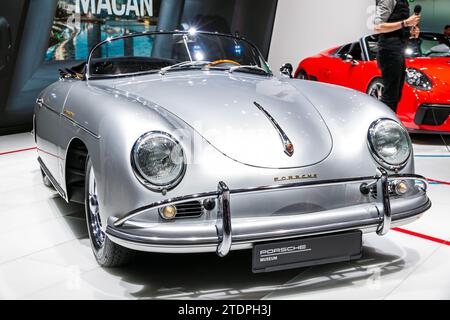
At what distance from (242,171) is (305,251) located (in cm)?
41

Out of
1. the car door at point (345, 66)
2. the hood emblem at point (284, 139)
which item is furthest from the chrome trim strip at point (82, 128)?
the car door at point (345, 66)

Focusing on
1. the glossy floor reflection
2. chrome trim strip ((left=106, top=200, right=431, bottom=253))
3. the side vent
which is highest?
chrome trim strip ((left=106, top=200, right=431, bottom=253))

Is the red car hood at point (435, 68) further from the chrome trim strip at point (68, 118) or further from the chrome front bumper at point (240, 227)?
the chrome trim strip at point (68, 118)

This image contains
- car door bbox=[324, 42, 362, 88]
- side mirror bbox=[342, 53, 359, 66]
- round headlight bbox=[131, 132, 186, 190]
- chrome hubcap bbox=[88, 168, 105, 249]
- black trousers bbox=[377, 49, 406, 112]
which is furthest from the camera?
car door bbox=[324, 42, 362, 88]

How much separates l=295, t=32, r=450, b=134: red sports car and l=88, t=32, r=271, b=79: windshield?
2.61 metres

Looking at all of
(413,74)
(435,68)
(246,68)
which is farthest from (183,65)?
(435,68)

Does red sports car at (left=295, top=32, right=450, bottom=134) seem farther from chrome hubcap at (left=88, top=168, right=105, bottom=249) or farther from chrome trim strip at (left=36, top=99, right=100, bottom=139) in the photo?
chrome hubcap at (left=88, top=168, right=105, bottom=249)

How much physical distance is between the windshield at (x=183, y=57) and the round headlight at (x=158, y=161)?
1.10 m

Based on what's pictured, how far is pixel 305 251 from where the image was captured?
228 cm

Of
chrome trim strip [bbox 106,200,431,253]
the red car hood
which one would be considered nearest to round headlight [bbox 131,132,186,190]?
chrome trim strip [bbox 106,200,431,253]

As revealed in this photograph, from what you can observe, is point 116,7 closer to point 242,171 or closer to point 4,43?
point 4,43

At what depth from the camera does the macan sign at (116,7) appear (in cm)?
783

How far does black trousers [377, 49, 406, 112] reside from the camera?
15.7 feet
